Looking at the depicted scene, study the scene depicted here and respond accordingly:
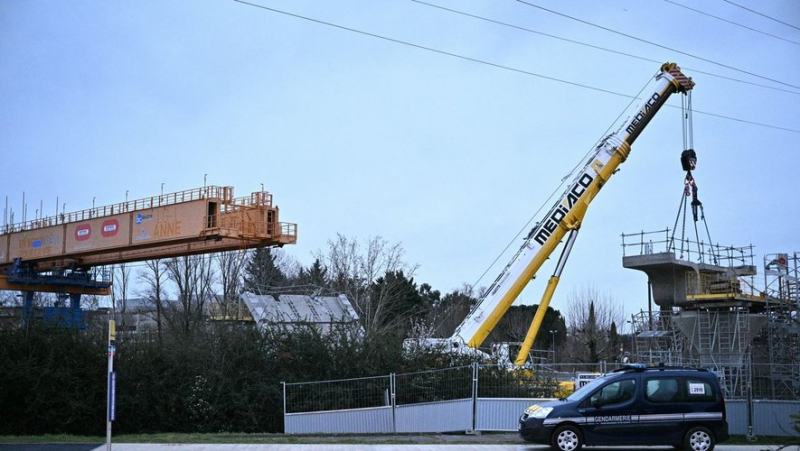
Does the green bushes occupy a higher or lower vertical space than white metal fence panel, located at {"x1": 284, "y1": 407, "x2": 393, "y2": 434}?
higher

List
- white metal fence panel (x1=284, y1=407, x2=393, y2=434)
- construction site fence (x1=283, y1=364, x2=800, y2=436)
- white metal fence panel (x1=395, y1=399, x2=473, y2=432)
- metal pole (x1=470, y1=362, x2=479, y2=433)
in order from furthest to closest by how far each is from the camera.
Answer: white metal fence panel (x1=284, y1=407, x2=393, y2=434), white metal fence panel (x1=395, y1=399, x2=473, y2=432), metal pole (x1=470, y1=362, x2=479, y2=433), construction site fence (x1=283, y1=364, x2=800, y2=436)

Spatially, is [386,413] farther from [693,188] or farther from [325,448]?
[693,188]

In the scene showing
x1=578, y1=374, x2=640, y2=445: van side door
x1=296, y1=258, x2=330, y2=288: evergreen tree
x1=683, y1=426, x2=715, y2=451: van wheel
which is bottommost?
x1=683, y1=426, x2=715, y2=451: van wheel

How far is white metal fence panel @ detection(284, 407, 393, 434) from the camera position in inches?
852

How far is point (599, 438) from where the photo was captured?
16.2 meters

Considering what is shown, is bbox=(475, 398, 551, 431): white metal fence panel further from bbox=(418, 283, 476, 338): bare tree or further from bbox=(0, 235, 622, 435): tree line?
bbox=(418, 283, 476, 338): bare tree

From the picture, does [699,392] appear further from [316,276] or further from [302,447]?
[316,276]

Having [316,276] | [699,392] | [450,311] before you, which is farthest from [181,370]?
[316,276]

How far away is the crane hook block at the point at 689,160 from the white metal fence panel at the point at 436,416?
50.3 ft

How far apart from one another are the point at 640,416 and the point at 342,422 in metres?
8.80

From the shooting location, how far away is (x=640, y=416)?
16141mm

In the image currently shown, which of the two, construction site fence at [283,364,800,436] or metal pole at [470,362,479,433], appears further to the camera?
metal pole at [470,362,479,433]

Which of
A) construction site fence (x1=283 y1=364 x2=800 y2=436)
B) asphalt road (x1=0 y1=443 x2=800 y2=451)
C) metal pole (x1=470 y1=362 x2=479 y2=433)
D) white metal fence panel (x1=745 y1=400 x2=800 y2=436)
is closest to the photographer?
asphalt road (x1=0 y1=443 x2=800 y2=451)

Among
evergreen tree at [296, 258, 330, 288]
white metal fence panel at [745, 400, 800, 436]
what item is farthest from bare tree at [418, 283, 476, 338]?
white metal fence panel at [745, 400, 800, 436]
